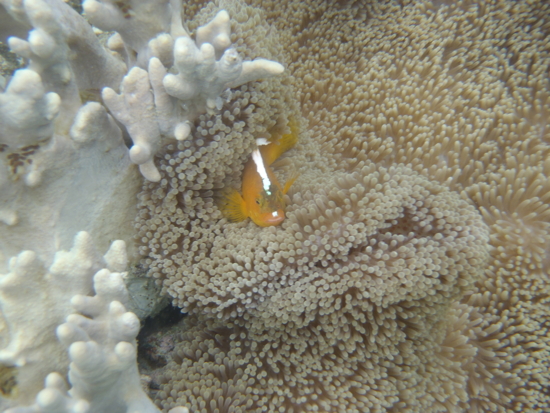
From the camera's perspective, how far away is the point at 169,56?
4.42 feet

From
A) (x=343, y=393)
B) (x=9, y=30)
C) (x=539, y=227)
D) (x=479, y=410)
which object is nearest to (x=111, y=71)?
(x=9, y=30)

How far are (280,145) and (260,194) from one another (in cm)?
34

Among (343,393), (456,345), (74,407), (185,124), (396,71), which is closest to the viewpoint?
(74,407)

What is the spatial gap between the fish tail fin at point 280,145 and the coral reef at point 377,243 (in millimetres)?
58

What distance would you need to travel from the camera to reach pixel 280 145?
1.71 meters

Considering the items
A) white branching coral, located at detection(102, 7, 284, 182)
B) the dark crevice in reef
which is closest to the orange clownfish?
white branching coral, located at detection(102, 7, 284, 182)

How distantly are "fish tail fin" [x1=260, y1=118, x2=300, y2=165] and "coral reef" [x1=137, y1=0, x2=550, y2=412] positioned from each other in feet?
0.19

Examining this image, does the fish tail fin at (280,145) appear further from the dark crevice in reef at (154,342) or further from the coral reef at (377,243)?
the dark crevice in reef at (154,342)

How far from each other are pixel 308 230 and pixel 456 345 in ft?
2.78

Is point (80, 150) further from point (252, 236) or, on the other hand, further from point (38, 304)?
point (252, 236)

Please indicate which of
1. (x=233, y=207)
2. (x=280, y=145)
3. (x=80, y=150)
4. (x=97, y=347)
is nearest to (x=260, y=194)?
(x=233, y=207)

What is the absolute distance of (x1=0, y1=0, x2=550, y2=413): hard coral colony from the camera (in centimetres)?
112

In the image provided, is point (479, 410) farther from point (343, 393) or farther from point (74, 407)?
point (74, 407)

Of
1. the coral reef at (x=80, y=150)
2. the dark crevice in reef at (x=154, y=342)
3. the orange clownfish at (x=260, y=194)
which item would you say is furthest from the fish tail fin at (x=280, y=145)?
the dark crevice in reef at (x=154, y=342)
